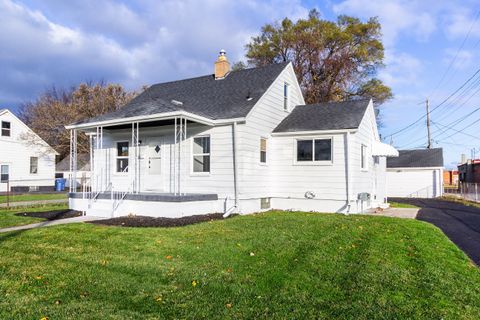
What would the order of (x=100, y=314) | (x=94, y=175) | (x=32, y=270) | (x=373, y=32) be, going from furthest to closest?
1. (x=373, y=32)
2. (x=94, y=175)
3. (x=32, y=270)
4. (x=100, y=314)

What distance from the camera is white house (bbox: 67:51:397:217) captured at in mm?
13172

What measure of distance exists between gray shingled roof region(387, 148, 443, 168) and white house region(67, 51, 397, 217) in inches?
655

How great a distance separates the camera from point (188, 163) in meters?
14.3

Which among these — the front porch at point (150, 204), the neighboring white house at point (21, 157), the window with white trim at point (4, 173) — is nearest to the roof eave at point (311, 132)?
the front porch at point (150, 204)

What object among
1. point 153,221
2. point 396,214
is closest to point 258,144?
point 153,221

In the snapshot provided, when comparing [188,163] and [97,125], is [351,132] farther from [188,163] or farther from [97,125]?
[97,125]

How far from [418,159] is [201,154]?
79.6ft

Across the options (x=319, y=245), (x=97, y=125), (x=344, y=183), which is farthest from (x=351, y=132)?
(x=97, y=125)

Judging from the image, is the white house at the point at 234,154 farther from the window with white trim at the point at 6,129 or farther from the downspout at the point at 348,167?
the window with white trim at the point at 6,129

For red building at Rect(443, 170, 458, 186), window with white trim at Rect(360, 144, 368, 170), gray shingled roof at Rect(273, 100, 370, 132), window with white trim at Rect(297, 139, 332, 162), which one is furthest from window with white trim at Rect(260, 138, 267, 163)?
red building at Rect(443, 170, 458, 186)

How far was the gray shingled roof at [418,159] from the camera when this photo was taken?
102ft

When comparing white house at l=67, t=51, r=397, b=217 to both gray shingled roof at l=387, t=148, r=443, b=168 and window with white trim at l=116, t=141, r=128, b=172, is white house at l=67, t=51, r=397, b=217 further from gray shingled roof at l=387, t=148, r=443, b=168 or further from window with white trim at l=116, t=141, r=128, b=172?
gray shingled roof at l=387, t=148, r=443, b=168

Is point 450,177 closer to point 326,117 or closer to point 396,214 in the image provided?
point 396,214

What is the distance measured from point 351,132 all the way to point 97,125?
940cm
